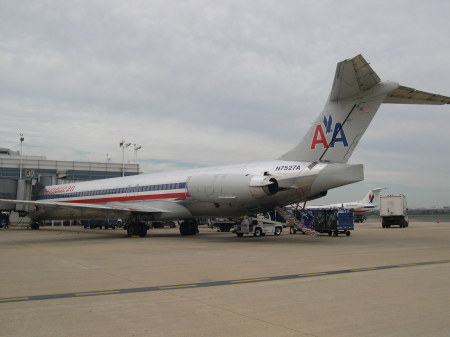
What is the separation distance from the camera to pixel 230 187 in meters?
20.2

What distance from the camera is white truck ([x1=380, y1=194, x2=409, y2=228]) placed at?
137 ft

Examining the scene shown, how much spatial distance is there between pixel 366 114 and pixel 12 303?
1510cm

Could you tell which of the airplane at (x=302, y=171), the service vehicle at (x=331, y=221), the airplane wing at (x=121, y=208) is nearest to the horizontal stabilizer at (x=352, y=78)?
the airplane at (x=302, y=171)

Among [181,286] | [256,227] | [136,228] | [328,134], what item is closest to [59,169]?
[136,228]

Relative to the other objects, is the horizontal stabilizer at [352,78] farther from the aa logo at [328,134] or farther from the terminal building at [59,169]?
the terminal building at [59,169]

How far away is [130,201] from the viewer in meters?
27.6

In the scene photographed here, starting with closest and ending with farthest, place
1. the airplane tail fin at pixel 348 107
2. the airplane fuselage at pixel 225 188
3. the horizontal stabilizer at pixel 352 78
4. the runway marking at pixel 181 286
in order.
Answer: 1. the runway marking at pixel 181 286
2. the horizontal stabilizer at pixel 352 78
3. the airplane tail fin at pixel 348 107
4. the airplane fuselage at pixel 225 188

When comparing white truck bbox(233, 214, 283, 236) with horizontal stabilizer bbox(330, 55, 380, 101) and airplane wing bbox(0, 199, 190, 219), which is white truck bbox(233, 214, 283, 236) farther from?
horizontal stabilizer bbox(330, 55, 380, 101)

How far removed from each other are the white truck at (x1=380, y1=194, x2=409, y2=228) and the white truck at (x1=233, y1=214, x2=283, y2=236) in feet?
65.2

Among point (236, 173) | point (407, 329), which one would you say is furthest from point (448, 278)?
point (236, 173)

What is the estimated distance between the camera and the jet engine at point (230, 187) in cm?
1900

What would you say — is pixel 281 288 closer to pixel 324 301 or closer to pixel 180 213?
pixel 324 301

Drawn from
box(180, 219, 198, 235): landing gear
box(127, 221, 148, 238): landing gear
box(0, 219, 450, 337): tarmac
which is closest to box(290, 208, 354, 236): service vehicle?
box(180, 219, 198, 235): landing gear

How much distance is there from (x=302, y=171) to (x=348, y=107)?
3409 mm
